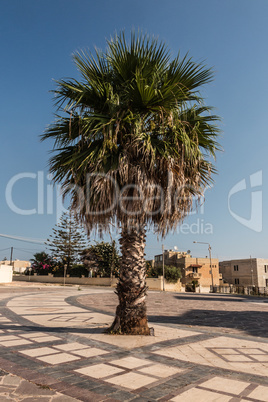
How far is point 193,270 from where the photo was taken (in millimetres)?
64562

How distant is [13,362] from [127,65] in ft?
19.6

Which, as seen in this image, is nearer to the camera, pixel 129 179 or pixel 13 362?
pixel 13 362

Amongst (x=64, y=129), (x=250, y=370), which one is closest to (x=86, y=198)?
(x=64, y=129)

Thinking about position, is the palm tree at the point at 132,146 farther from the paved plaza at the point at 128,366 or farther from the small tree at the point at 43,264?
the small tree at the point at 43,264

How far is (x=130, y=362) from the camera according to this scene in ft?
14.1

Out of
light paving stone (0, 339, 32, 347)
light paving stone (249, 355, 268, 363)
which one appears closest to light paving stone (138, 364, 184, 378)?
light paving stone (249, 355, 268, 363)

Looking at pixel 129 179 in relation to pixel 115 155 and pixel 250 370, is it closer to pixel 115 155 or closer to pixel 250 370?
pixel 115 155

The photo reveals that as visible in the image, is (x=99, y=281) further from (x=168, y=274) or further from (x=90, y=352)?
(x=90, y=352)

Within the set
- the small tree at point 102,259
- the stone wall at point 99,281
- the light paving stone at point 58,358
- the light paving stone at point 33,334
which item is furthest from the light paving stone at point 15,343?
the small tree at point 102,259

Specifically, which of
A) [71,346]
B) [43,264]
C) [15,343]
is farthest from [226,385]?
[43,264]

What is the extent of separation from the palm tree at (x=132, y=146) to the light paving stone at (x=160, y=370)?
2063 mm

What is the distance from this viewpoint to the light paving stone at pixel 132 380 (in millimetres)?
3422

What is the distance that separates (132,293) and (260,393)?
327 centimetres

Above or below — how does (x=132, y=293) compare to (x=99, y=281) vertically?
above
